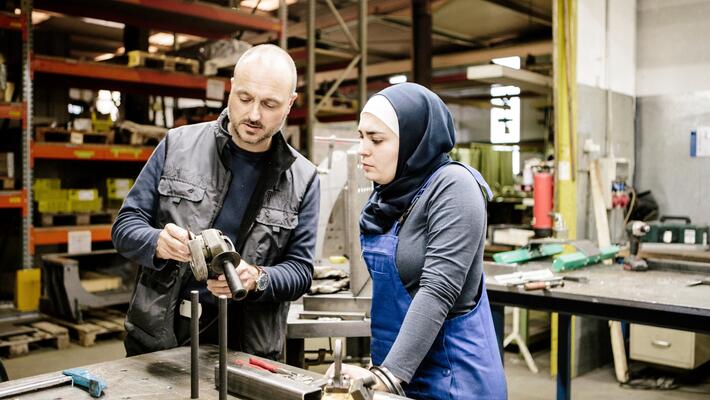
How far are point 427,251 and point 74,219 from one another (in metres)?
4.57

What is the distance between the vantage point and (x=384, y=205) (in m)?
1.72

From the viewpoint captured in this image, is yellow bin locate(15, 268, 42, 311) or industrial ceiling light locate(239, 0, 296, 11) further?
industrial ceiling light locate(239, 0, 296, 11)

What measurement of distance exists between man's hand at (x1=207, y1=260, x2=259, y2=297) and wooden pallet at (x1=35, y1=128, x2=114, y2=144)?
13.2ft

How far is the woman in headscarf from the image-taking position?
1536mm

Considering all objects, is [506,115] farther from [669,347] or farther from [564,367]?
[564,367]

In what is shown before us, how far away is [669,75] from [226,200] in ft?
14.5

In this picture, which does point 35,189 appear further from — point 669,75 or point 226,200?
point 669,75

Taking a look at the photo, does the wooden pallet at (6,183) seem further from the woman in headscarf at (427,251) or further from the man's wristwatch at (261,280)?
the woman in headscarf at (427,251)

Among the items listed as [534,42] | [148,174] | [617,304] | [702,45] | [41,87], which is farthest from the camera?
[534,42]

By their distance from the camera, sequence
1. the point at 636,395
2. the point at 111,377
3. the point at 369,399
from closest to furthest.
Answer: the point at 369,399 → the point at 111,377 → the point at 636,395

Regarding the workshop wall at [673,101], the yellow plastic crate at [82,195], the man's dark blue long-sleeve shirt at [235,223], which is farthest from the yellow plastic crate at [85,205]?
the workshop wall at [673,101]

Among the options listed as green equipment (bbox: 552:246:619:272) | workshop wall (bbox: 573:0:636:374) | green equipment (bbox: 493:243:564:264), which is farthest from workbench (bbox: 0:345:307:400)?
workshop wall (bbox: 573:0:636:374)

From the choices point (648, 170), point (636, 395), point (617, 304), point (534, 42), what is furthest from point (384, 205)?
point (534, 42)

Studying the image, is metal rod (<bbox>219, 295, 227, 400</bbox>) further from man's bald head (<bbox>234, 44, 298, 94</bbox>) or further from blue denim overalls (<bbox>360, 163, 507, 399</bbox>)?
man's bald head (<bbox>234, 44, 298, 94</bbox>)
